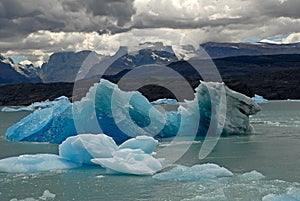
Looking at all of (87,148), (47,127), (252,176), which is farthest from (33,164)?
(47,127)

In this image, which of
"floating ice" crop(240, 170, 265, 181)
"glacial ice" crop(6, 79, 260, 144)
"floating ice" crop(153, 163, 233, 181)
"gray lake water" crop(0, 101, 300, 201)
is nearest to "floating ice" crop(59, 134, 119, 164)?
"gray lake water" crop(0, 101, 300, 201)

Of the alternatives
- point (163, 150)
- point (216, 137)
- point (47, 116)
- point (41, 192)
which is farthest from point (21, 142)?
point (41, 192)

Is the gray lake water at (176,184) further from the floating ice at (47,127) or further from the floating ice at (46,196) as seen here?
the floating ice at (47,127)

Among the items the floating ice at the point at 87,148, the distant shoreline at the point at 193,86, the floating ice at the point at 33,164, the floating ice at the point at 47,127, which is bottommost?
the distant shoreline at the point at 193,86

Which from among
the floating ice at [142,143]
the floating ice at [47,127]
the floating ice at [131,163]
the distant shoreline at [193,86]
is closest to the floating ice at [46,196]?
the floating ice at [131,163]

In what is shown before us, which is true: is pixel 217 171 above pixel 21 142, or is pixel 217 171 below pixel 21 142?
above

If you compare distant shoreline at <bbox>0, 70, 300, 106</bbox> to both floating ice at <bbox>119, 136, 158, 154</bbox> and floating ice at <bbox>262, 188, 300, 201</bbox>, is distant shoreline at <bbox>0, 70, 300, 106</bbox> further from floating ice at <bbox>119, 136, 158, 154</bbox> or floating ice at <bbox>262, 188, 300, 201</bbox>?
floating ice at <bbox>262, 188, 300, 201</bbox>

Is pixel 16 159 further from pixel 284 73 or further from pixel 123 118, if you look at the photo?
pixel 284 73
